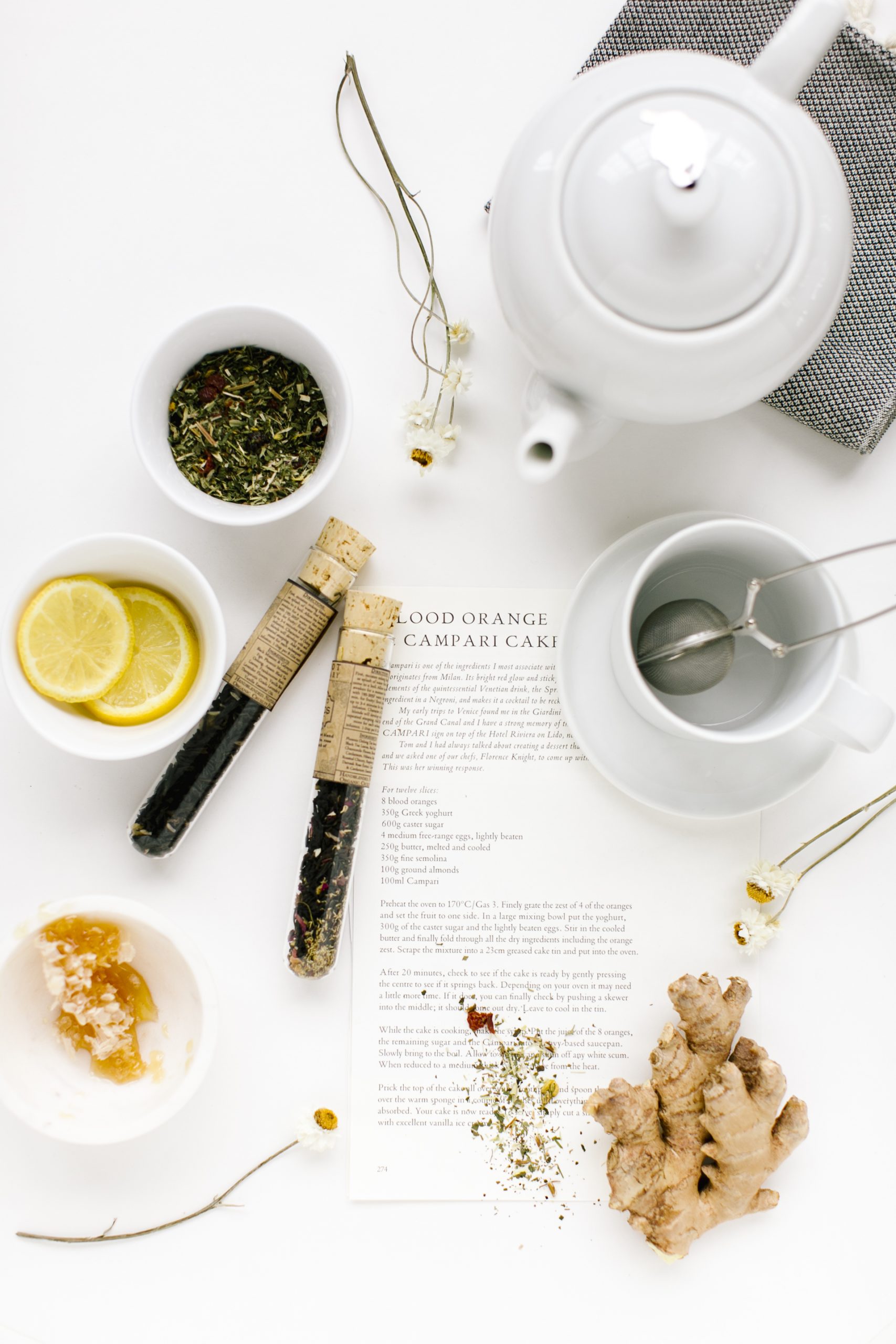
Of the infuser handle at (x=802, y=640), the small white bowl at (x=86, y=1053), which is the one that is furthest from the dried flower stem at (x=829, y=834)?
the small white bowl at (x=86, y=1053)

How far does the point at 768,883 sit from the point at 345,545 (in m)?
0.53

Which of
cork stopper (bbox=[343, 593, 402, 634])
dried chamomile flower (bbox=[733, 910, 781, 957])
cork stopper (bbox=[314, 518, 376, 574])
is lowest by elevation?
dried chamomile flower (bbox=[733, 910, 781, 957])

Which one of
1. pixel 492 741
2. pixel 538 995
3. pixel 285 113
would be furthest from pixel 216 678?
pixel 285 113

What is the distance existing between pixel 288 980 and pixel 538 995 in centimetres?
25

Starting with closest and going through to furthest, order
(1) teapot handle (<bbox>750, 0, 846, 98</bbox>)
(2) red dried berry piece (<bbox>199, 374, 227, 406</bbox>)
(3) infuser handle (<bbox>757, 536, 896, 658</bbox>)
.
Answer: (1) teapot handle (<bbox>750, 0, 846, 98</bbox>) < (3) infuser handle (<bbox>757, 536, 896, 658</bbox>) < (2) red dried berry piece (<bbox>199, 374, 227, 406</bbox>)

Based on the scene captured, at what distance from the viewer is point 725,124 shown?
60cm

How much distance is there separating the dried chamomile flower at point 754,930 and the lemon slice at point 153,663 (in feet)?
1.92

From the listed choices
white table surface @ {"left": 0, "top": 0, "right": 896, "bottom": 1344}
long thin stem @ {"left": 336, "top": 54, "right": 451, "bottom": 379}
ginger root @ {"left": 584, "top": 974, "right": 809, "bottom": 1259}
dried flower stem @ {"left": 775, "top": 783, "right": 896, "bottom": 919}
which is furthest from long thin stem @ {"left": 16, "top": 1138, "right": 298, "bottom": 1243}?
long thin stem @ {"left": 336, "top": 54, "right": 451, "bottom": 379}

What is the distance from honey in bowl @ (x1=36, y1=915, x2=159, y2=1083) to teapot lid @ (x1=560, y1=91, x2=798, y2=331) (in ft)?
2.34

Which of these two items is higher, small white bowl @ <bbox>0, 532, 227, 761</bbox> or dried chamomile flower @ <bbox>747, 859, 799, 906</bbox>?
small white bowl @ <bbox>0, 532, 227, 761</bbox>

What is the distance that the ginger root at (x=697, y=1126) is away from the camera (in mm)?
854

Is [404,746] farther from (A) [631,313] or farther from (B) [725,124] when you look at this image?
(B) [725,124]

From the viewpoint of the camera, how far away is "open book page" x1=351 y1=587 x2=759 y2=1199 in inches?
35.7

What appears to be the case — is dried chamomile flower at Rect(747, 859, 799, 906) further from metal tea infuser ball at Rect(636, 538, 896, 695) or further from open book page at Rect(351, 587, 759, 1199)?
metal tea infuser ball at Rect(636, 538, 896, 695)
